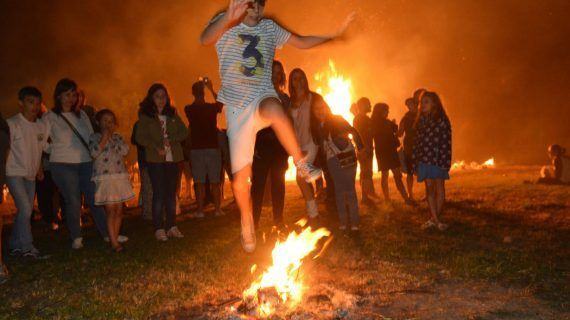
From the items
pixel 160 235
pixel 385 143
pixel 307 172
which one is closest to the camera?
pixel 307 172

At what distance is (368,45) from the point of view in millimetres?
33094

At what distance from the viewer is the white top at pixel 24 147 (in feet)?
19.8

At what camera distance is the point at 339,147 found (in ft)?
22.1

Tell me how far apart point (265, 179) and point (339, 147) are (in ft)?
3.91

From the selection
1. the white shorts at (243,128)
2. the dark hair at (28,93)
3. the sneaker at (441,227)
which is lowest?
the sneaker at (441,227)

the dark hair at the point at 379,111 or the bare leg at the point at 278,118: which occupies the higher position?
the dark hair at the point at 379,111

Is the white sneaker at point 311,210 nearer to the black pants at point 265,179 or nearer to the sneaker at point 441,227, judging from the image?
the black pants at point 265,179

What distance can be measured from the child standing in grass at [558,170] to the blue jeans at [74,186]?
1145 cm

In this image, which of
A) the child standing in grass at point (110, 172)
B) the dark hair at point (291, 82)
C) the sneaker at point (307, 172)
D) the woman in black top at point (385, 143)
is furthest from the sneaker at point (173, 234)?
the woman in black top at point (385, 143)

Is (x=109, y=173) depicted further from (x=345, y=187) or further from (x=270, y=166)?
(x=345, y=187)

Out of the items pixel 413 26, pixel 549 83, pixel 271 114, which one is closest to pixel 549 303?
pixel 271 114

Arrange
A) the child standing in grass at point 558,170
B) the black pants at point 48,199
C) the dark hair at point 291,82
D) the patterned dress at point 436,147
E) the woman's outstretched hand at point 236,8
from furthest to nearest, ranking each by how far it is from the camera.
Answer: the child standing in grass at point 558,170 → the black pants at point 48,199 → the patterned dress at point 436,147 → the dark hair at point 291,82 → the woman's outstretched hand at point 236,8

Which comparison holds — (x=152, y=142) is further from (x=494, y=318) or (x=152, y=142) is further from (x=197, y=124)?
(x=494, y=318)

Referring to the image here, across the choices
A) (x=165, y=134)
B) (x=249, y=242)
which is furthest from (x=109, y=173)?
(x=249, y=242)
